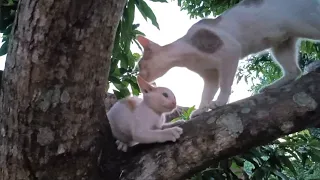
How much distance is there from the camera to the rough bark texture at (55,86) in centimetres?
112

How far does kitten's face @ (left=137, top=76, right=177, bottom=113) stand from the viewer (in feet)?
4.51

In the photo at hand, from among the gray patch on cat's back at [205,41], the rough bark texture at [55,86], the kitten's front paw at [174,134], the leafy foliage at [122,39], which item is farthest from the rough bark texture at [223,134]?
the leafy foliage at [122,39]

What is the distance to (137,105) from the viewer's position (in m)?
1.39

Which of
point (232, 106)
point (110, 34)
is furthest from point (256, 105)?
point (110, 34)

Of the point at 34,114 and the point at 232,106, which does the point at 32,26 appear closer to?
the point at 34,114

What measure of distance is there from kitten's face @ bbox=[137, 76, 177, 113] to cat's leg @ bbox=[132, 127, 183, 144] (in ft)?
0.27

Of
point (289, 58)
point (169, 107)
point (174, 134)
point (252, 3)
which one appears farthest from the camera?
point (289, 58)

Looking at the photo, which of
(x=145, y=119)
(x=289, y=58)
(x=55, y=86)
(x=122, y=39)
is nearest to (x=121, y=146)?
(x=145, y=119)

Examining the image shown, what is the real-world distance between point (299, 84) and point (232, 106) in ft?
0.69

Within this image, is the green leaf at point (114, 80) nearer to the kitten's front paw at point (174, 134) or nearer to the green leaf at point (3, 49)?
the green leaf at point (3, 49)

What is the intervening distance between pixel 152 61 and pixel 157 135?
402 millimetres

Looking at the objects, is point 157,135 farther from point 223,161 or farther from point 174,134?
point 223,161

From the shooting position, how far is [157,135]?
4.27 feet

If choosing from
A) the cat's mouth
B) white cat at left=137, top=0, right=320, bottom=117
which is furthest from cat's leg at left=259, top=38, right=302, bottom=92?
the cat's mouth
